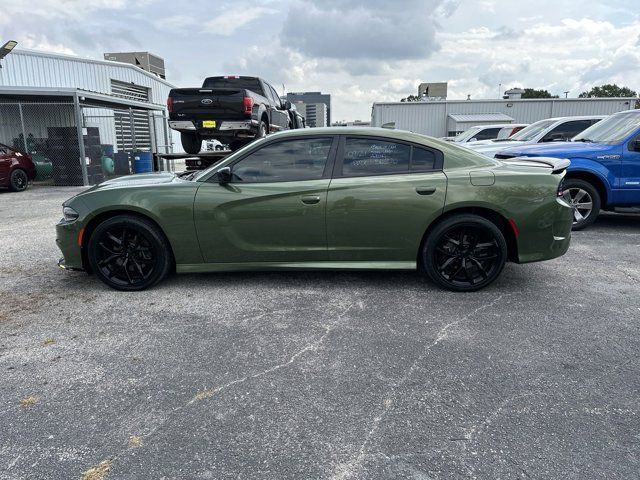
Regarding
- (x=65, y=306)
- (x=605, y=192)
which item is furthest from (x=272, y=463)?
(x=605, y=192)

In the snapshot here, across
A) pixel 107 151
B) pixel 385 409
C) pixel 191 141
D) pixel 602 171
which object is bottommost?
pixel 385 409

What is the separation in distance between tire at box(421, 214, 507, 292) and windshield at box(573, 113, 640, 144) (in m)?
4.22

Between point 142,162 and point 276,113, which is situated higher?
point 276,113

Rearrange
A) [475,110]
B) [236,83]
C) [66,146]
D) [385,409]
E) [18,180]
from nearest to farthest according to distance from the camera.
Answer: [385,409]
[236,83]
[18,180]
[66,146]
[475,110]

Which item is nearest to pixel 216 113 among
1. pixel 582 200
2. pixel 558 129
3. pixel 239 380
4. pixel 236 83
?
pixel 236 83

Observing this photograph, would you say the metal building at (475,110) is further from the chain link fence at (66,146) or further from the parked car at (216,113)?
the parked car at (216,113)

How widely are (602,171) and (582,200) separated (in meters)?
0.50

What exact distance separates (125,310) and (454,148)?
3364 mm

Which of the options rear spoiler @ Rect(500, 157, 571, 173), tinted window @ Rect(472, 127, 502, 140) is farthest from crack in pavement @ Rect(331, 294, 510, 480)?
tinted window @ Rect(472, 127, 502, 140)

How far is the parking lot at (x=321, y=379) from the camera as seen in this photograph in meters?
2.15

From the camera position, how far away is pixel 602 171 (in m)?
6.80

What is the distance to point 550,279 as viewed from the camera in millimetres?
4715

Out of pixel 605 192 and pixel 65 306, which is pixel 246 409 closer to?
pixel 65 306

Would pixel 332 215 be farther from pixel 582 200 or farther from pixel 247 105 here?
pixel 247 105
